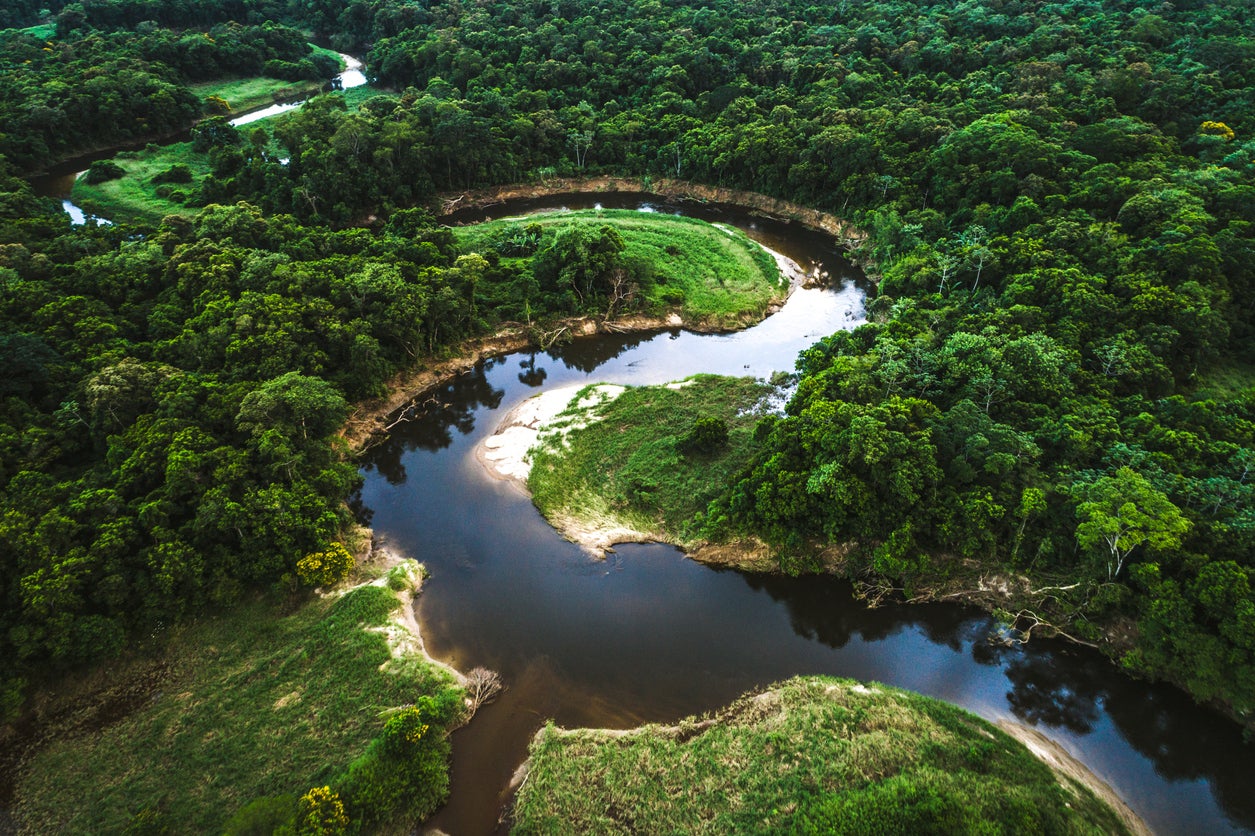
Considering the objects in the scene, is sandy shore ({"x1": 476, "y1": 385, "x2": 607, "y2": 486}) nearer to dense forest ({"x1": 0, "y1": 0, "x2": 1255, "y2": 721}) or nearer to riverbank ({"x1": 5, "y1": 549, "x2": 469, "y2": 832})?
dense forest ({"x1": 0, "y1": 0, "x2": 1255, "y2": 721})

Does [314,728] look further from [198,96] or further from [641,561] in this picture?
[198,96]

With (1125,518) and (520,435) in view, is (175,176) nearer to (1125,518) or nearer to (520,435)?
(520,435)

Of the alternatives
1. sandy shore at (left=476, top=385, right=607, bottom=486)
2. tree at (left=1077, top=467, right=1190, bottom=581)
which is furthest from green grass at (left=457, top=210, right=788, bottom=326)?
tree at (left=1077, top=467, right=1190, bottom=581)

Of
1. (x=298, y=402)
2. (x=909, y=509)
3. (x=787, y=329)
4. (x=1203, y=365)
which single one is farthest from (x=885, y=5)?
(x=298, y=402)

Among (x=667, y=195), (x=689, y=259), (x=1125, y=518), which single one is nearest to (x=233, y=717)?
(x=1125, y=518)

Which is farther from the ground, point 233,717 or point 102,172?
point 102,172

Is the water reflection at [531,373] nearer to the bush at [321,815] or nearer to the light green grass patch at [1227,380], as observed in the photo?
the bush at [321,815]

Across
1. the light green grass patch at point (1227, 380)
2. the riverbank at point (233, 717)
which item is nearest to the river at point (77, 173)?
the riverbank at point (233, 717)
